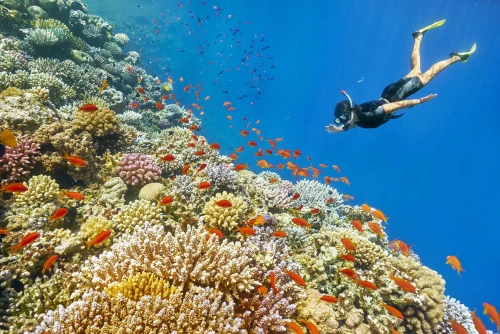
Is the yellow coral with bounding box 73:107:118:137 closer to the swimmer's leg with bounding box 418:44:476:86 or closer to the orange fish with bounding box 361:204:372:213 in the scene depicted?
the swimmer's leg with bounding box 418:44:476:86

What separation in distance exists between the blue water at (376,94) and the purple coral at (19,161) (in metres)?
36.7

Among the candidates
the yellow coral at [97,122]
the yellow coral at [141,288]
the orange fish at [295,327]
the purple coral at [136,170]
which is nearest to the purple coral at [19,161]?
the yellow coral at [97,122]

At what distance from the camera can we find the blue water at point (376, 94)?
58469mm

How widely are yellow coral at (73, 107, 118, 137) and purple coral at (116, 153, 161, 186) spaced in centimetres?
103

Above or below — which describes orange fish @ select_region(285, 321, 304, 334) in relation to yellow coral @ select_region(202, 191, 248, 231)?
below

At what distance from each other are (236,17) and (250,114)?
141 ft

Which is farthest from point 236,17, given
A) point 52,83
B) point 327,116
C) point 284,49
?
point 52,83

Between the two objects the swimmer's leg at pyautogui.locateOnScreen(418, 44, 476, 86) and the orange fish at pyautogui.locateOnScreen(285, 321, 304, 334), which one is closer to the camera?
the orange fish at pyautogui.locateOnScreen(285, 321, 304, 334)

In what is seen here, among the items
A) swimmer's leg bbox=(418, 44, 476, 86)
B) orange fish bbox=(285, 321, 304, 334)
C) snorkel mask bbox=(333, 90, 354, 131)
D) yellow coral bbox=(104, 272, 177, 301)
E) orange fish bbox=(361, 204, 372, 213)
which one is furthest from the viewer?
orange fish bbox=(361, 204, 372, 213)

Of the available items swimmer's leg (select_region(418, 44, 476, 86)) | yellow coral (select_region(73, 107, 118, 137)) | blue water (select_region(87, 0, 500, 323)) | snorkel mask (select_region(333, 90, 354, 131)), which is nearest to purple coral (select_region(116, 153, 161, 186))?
yellow coral (select_region(73, 107, 118, 137))

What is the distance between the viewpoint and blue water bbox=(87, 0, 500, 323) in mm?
58469

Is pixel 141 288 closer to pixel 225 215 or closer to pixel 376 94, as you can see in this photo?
pixel 225 215

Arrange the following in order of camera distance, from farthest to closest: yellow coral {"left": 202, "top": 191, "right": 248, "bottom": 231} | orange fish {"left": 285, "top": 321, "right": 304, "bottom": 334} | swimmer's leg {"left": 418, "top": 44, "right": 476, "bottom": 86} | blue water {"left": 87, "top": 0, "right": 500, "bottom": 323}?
blue water {"left": 87, "top": 0, "right": 500, "bottom": 323}, swimmer's leg {"left": 418, "top": 44, "right": 476, "bottom": 86}, yellow coral {"left": 202, "top": 191, "right": 248, "bottom": 231}, orange fish {"left": 285, "top": 321, "right": 304, "bottom": 334}

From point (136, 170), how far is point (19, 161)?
7.80 feet
